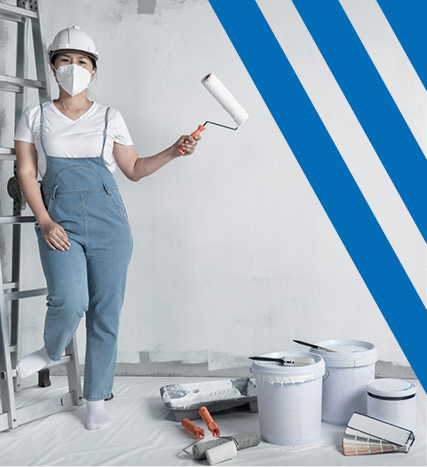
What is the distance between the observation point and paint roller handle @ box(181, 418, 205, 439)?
64.7 inches

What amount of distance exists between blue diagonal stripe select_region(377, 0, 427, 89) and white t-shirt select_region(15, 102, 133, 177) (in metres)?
1.39

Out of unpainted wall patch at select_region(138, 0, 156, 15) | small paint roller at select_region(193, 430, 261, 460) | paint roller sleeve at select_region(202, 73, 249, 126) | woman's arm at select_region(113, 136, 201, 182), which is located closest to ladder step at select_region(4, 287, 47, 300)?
woman's arm at select_region(113, 136, 201, 182)

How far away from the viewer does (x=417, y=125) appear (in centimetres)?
221

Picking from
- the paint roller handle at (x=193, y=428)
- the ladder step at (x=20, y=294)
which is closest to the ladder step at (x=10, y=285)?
the ladder step at (x=20, y=294)

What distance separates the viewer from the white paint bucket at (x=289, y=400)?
1567 mm

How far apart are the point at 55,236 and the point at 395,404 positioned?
131cm

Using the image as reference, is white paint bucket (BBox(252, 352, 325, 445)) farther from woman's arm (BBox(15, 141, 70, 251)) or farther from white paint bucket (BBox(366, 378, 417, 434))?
woman's arm (BBox(15, 141, 70, 251))

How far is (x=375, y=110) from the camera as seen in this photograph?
2.22 metres

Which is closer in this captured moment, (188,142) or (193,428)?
(193,428)

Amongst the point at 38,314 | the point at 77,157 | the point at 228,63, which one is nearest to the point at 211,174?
the point at 228,63

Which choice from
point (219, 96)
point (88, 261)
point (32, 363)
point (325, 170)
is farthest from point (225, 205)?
point (32, 363)

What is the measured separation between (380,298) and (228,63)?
1.35 metres

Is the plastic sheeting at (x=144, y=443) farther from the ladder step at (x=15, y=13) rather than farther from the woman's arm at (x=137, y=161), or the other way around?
the ladder step at (x=15, y=13)

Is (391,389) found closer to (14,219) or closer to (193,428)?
(193,428)
